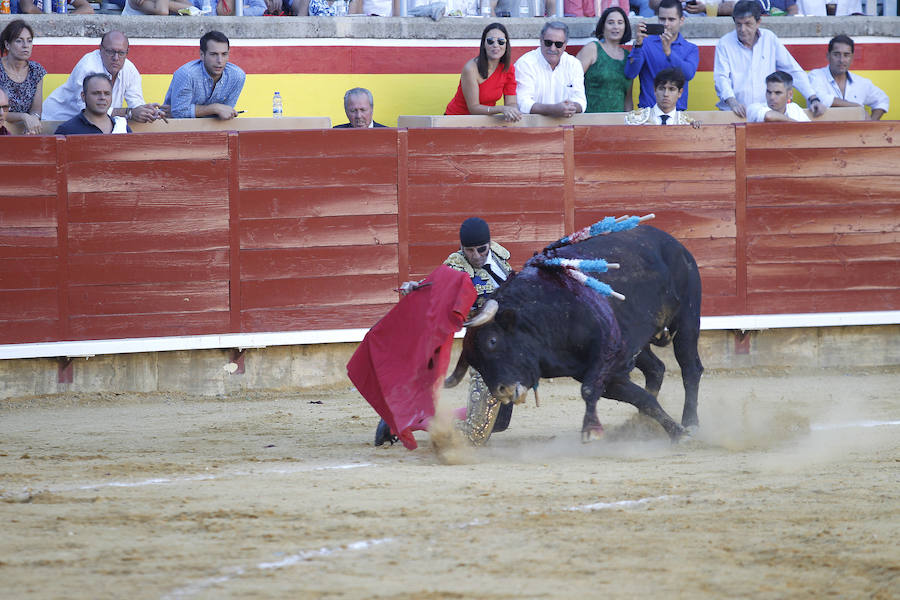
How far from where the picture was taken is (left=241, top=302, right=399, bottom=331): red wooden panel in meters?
7.55

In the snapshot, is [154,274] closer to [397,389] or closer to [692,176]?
[397,389]

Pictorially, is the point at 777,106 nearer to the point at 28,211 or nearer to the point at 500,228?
the point at 500,228

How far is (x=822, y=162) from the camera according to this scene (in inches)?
332

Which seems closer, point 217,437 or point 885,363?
point 217,437

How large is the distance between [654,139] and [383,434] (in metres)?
3.34

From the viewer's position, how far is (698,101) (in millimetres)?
9617

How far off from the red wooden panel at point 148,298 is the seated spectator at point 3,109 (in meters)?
0.92

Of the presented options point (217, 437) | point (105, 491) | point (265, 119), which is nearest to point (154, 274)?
point (265, 119)

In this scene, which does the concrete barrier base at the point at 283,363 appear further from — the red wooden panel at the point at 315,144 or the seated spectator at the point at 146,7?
the seated spectator at the point at 146,7

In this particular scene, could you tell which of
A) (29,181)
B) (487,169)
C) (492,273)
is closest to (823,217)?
(487,169)

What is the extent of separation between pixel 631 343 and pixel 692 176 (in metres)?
3.06

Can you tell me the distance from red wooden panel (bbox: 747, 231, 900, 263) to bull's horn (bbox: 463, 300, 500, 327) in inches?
143

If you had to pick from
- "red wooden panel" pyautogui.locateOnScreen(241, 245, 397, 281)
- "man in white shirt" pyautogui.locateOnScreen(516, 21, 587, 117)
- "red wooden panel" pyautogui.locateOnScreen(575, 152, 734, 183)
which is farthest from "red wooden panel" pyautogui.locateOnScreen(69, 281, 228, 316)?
"red wooden panel" pyautogui.locateOnScreen(575, 152, 734, 183)

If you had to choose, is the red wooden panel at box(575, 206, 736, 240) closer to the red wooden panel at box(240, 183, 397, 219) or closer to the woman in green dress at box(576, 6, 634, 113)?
the woman in green dress at box(576, 6, 634, 113)
